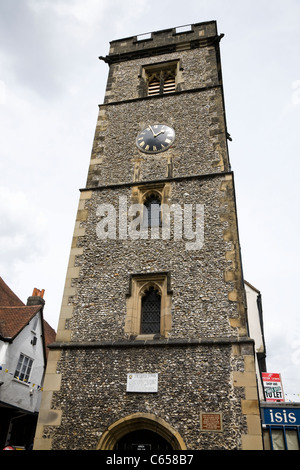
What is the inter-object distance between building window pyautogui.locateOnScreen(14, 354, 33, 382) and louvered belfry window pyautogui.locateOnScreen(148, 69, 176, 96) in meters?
12.0

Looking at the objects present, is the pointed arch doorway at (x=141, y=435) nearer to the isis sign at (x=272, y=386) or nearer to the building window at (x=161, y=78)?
the isis sign at (x=272, y=386)

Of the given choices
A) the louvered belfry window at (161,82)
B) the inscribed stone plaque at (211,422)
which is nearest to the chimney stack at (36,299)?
the louvered belfry window at (161,82)

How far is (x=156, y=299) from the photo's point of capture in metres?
8.71

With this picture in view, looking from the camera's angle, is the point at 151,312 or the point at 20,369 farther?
the point at 20,369

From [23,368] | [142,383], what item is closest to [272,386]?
[142,383]

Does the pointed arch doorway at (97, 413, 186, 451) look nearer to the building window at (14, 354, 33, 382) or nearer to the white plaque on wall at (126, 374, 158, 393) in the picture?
the white plaque on wall at (126, 374, 158, 393)

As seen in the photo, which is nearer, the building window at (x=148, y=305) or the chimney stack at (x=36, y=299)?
the building window at (x=148, y=305)

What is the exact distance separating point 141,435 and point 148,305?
108 inches

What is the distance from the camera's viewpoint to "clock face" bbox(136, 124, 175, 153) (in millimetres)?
11133

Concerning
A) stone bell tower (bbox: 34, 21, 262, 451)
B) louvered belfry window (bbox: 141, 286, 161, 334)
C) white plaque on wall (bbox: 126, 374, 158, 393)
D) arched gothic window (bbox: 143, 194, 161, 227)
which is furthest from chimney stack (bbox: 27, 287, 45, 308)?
white plaque on wall (bbox: 126, 374, 158, 393)

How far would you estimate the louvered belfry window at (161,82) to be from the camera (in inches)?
530

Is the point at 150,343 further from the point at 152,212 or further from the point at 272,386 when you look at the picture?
the point at 272,386

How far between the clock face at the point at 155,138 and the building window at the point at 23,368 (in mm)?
10201
